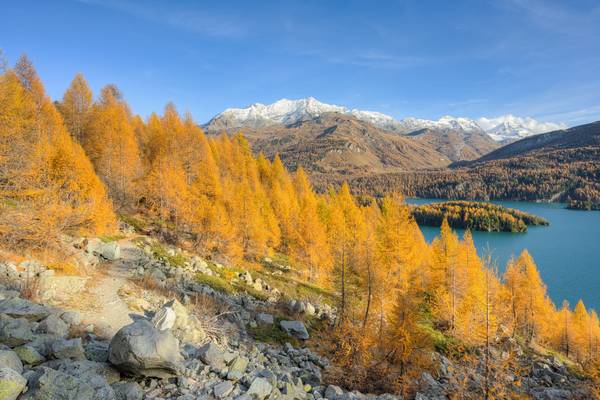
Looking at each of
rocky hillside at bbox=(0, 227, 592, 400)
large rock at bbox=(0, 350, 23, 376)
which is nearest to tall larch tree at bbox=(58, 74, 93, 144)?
rocky hillside at bbox=(0, 227, 592, 400)

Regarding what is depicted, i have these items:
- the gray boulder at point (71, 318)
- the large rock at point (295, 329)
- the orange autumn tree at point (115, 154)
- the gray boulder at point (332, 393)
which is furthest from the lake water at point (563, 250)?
the orange autumn tree at point (115, 154)

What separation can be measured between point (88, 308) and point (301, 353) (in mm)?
9658

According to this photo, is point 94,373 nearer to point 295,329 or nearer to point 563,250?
point 295,329

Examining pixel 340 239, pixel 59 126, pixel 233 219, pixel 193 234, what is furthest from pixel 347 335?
pixel 59 126

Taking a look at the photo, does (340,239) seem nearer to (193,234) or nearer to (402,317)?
(402,317)

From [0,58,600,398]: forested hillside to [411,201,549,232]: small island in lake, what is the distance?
9296 cm

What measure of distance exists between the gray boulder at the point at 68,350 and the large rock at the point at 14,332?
72 centimetres

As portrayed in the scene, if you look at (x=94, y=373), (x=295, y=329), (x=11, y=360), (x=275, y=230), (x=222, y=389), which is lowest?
(x=295, y=329)

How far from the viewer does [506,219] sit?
126188 mm

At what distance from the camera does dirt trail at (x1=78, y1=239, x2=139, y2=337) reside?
32.6 ft

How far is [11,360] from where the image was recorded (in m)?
5.58

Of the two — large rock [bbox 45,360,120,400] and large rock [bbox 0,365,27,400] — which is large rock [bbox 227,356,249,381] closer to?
large rock [bbox 45,360,120,400]

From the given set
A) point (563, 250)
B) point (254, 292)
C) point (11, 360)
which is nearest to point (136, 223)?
point (254, 292)

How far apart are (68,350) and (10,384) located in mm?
2059
